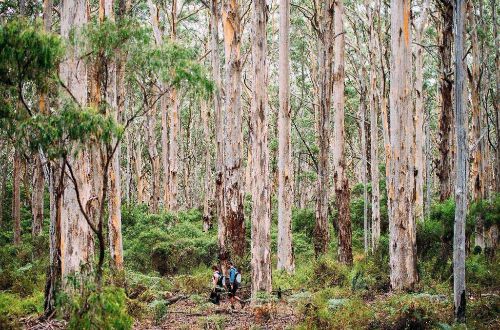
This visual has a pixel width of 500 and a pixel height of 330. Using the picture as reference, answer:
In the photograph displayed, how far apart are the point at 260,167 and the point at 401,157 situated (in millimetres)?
2955

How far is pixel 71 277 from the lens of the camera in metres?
6.88

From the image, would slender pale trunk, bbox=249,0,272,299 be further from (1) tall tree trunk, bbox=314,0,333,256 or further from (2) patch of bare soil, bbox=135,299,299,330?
(1) tall tree trunk, bbox=314,0,333,256

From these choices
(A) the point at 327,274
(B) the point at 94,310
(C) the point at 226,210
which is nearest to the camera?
(B) the point at 94,310

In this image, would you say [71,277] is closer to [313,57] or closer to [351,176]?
[313,57]

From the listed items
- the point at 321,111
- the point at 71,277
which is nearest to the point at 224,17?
the point at 321,111

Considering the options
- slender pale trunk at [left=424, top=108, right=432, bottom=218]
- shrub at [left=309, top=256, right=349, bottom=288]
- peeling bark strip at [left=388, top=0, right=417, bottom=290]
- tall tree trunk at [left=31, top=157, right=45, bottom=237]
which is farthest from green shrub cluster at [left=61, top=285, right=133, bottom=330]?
slender pale trunk at [left=424, top=108, right=432, bottom=218]

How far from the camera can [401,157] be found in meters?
10.9

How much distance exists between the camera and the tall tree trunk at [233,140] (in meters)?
13.7

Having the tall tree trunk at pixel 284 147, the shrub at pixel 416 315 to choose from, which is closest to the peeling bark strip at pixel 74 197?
the shrub at pixel 416 315

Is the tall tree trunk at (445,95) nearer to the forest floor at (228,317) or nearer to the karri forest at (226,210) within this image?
the karri forest at (226,210)

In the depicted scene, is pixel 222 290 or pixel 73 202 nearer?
pixel 73 202

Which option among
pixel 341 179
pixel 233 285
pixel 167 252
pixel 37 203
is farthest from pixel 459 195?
pixel 37 203

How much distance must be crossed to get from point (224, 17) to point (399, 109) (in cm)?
588

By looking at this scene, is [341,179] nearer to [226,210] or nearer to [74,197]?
[226,210]
